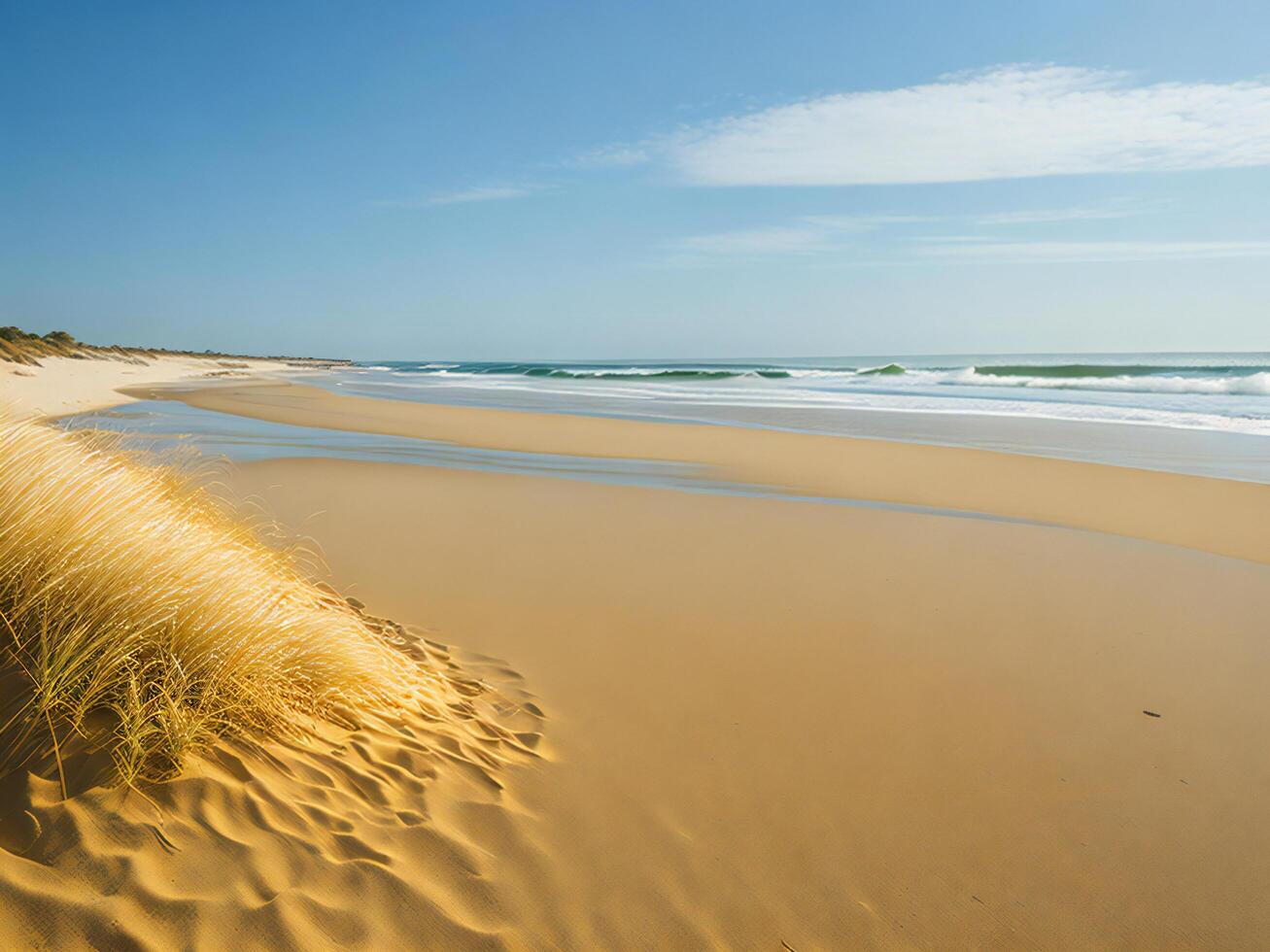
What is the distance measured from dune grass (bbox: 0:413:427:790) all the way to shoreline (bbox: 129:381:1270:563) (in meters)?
7.11

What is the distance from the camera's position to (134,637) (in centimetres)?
266

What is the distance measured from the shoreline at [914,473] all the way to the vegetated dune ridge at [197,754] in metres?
6.87

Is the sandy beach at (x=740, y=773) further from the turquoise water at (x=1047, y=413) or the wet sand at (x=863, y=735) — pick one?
the turquoise water at (x=1047, y=413)

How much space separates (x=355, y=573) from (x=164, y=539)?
292 centimetres

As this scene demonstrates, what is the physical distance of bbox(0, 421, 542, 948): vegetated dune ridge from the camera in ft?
7.09

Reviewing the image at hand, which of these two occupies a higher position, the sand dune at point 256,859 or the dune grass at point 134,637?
the dune grass at point 134,637

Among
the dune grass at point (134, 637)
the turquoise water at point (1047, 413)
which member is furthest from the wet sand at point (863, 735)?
the turquoise water at point (1047, 413)

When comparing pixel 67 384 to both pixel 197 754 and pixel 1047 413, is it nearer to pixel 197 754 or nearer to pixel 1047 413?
pixel 197 754

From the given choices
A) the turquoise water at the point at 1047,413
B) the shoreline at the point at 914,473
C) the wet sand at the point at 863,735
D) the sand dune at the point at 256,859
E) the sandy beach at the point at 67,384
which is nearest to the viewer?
the sand dune at the point at 256,859

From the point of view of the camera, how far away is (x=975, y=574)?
20.1ft

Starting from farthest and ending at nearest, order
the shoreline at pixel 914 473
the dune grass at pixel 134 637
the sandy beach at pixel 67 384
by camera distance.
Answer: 1. the sandy beach at pixel 67 384
2. the shoreline at pixel 914 473
3. the dune grass at pixel 134 637

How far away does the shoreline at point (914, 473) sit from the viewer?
26.1 ft

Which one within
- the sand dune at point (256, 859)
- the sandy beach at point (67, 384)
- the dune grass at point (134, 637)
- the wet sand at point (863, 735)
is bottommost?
the wet sand at point (863, 735)

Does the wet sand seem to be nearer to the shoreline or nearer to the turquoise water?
the shoreline
